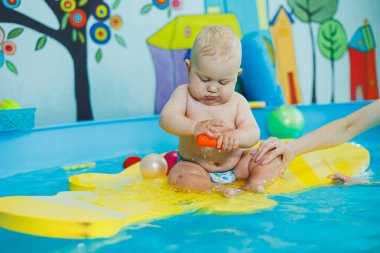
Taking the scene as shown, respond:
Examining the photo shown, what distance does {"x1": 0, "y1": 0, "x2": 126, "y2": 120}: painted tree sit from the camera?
471 centimetres

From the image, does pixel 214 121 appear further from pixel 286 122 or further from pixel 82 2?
pixel 82 2

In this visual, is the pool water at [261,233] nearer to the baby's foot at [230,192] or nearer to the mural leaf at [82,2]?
the baby's foot at [230,192]

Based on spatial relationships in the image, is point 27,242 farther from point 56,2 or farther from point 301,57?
point 301,57

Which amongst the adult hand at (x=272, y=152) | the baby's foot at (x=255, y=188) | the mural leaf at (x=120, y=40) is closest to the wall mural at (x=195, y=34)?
the mural leaf at (x=120, y=40)

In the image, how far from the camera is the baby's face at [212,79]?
190 cm

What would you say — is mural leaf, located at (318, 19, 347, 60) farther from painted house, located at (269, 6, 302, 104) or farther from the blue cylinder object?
the blue cylinder object

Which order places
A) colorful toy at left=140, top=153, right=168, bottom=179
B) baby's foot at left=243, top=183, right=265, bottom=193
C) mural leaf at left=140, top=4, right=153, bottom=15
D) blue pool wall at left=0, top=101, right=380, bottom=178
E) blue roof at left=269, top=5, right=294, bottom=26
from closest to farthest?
baby's foot at left=243, top=183, right=265, bottom=193, colorful toy at left=140, top=153, right=168, bottom=179, blue pool wall at left=0, top=101, right=380, bottom=178, mural leaf at left=140, top=4, right=153, bottom=15, blue roof at left=269, top=5, right=294, bottom=26

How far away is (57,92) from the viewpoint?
4.75m

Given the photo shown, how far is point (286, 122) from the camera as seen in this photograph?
4.12 meters

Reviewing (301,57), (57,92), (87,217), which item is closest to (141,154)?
(57,92)

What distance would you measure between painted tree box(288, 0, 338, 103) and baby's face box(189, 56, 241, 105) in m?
4.67

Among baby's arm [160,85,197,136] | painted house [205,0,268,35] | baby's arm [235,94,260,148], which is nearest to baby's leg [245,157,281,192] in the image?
baby's arm [235,94,260,148]

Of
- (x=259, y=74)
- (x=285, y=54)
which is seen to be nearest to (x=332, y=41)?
(x=285, y=54)

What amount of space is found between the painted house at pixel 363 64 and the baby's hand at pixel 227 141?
5.14 meters
